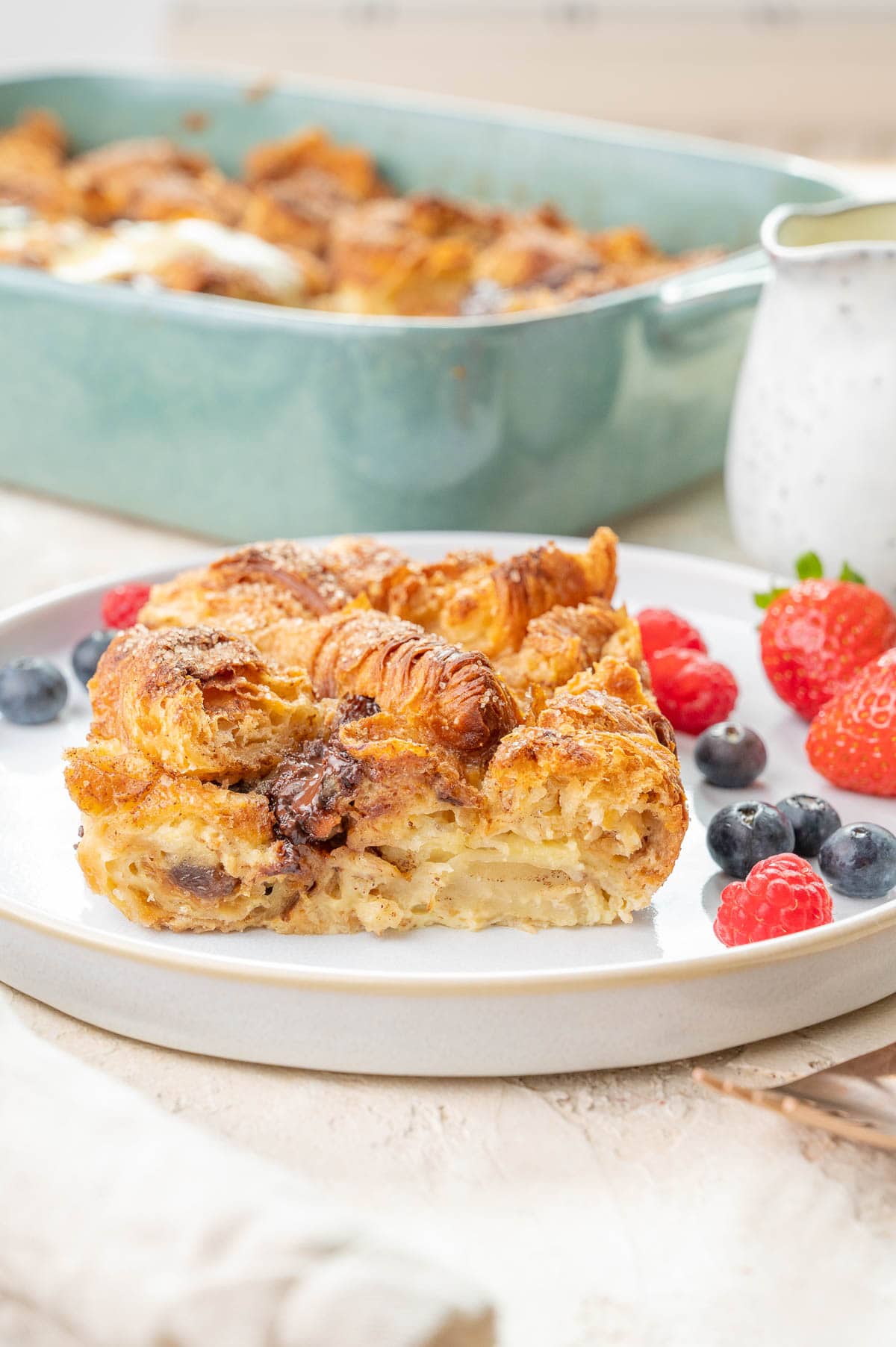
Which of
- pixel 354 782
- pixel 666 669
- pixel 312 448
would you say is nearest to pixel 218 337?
pixel 312 448

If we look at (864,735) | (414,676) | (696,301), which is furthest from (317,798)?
(696,301)

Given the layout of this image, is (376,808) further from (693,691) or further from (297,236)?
(297,236)

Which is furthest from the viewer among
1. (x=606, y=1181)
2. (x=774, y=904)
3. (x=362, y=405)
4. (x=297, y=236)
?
(x=297, y=236)

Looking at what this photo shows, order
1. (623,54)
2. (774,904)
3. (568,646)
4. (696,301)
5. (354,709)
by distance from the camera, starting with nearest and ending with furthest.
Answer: (774,904) → (354,709) → (568,646) → (696,301) → (623,54)

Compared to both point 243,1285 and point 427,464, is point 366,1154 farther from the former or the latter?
point 427,464

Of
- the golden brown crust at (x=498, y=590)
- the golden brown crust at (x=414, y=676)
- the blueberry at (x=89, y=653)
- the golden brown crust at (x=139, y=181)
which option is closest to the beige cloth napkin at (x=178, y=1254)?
the golden brown crust at (x=414, y=676)

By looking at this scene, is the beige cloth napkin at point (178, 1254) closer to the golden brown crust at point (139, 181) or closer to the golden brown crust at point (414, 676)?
the golden brown crust at point (414, 676)
